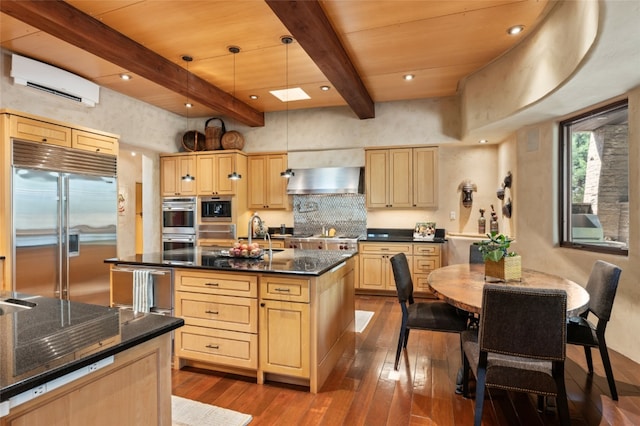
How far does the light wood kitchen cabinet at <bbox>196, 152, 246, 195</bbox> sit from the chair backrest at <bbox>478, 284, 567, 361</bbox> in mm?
4758

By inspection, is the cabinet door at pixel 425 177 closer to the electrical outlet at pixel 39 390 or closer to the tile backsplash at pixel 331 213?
the tile backsplash at pixel 331 213

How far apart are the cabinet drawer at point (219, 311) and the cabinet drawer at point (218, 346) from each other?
6 centimetres

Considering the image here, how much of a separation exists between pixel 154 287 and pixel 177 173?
354cm

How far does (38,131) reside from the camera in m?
3.65

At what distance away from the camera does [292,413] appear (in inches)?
90.7

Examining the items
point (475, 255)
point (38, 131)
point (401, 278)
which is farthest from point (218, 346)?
point (38, 131)

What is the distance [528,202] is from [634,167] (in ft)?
4.31

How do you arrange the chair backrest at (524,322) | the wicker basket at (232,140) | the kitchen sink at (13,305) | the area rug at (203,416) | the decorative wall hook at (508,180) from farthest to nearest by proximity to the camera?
1. the wicker basket at (232,140)
2. the decorative wall hook at (508,180)
3. the area rug at (203,416)
4. the chair backrest at (524,322)
5. the kitchen sink at (13,305)

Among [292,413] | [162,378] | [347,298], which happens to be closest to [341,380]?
[292,413]

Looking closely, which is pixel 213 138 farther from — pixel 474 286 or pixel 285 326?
pixel 474 286

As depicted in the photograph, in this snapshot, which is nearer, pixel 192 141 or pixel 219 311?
pixel 219 311

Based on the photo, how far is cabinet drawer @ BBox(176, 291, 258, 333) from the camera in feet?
8.80

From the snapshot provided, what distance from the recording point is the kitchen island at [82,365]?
90 centimetres

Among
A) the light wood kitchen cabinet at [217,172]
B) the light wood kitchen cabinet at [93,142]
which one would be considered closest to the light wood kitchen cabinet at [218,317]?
the light wood kitchen cabinet at [93,142]
